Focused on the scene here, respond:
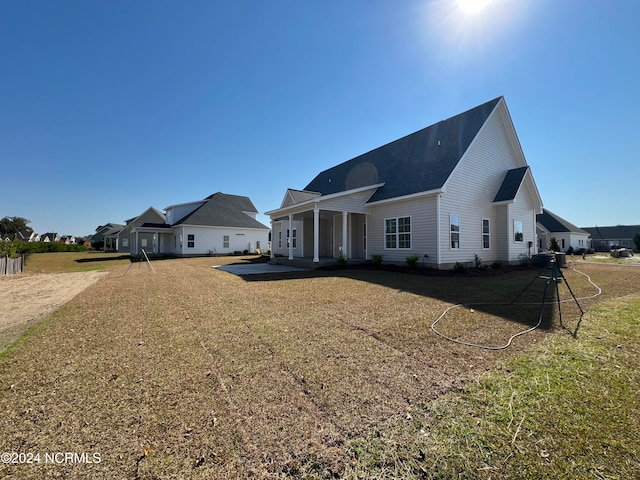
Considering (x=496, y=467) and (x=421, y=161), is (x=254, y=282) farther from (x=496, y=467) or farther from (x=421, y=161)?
(x=421, y=161)

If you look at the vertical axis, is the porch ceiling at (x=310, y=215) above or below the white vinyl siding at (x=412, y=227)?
above

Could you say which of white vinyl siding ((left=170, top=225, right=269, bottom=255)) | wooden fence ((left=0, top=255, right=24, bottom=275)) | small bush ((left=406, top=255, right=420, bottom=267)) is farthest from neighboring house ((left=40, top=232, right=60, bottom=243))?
small bush ((left=406, top=255, right=420, bottom=267))

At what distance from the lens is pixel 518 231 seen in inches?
603

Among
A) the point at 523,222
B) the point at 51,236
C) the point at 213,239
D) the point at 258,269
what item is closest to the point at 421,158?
the point at 523,222

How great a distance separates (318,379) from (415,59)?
13321 mm

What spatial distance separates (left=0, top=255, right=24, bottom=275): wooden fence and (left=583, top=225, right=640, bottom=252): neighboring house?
7978 cm

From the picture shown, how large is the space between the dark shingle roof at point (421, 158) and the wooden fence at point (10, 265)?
18.7m

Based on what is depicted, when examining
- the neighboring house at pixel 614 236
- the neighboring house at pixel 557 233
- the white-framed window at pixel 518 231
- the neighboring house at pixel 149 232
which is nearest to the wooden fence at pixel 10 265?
the neighboring house at pixel 149 232

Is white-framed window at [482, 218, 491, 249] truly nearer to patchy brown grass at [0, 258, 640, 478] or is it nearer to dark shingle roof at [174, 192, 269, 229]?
patchy brown grass at [0, 258, 640, 478]

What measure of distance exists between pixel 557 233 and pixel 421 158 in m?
33.5

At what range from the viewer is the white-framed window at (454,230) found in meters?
12.8

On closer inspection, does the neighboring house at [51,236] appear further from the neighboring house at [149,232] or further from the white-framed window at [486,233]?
the white-framed window at [486,233]

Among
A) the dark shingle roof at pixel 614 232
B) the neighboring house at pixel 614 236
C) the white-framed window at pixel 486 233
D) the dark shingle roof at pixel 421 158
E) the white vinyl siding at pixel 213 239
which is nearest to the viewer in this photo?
the dark shingle roof at pixel 421 158

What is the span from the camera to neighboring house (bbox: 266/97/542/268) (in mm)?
12781
